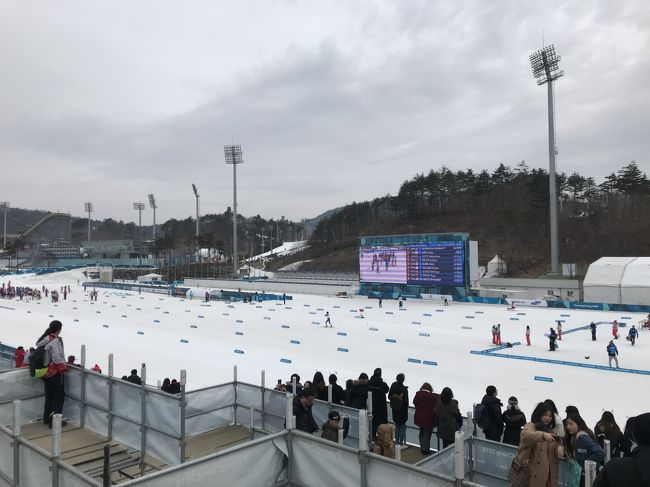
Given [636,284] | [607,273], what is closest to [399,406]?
[636,284]

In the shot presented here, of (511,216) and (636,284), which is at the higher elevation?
(511,216)

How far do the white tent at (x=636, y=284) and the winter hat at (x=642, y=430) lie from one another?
42263 millimetres

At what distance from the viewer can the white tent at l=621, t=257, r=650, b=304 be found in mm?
37969

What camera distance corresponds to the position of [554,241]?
172 feet

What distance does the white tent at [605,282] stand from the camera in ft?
130

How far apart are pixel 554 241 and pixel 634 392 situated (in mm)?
41296

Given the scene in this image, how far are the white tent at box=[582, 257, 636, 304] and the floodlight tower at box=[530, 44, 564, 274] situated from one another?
34.3ft

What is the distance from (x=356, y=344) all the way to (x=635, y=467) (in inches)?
823

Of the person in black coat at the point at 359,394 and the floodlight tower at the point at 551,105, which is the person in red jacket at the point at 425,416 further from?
the floodlight tower at the point at 551,105

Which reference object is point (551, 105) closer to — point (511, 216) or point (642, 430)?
point (511, 216)

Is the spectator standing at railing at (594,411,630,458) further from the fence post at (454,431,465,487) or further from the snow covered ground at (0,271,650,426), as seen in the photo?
the snow covered ground at (0,271,650,426)

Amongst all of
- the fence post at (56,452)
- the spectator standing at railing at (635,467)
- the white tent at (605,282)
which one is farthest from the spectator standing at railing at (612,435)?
the white tent at (605,282)

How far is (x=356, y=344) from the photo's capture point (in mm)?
23203

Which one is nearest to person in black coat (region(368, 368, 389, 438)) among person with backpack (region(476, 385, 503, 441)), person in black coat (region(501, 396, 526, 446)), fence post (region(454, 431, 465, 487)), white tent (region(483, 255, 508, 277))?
person with backpack (region(476, 385, 503, 441))
